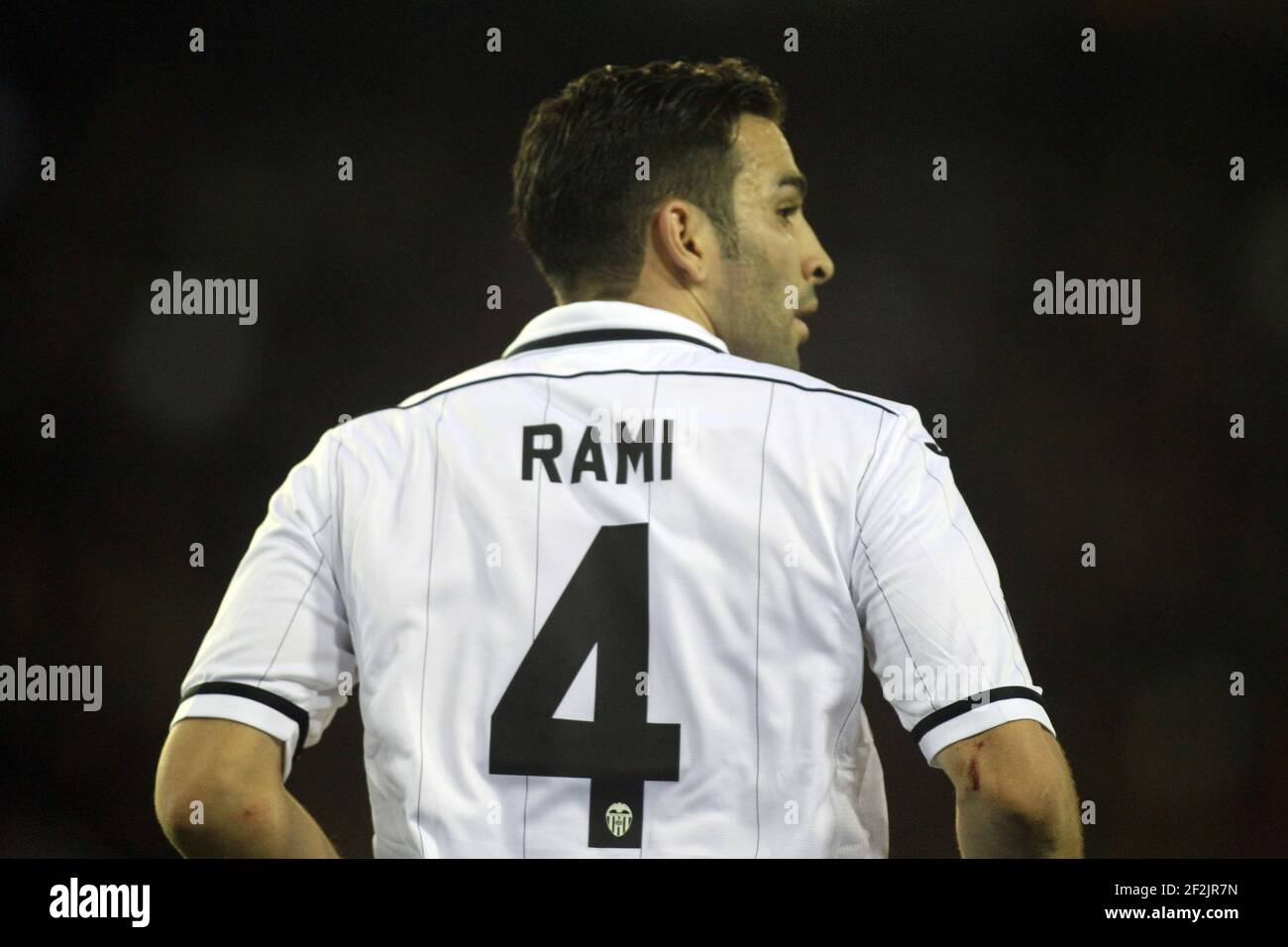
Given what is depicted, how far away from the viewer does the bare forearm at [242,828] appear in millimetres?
1252

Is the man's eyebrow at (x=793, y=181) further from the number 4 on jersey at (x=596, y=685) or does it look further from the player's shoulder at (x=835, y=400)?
the number 4 on jersey at (x=596, y=685)

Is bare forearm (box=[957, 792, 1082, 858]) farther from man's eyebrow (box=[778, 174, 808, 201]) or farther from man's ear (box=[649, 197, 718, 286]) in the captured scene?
man's eyebrow (box=[778, 174, 808, 201])

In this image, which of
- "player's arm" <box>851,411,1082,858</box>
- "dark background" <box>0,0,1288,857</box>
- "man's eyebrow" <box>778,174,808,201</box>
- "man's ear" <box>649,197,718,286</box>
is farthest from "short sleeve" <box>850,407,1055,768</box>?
"dark background" <box>0,0,1288,857</box>

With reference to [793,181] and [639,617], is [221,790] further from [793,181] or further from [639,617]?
[793,181]

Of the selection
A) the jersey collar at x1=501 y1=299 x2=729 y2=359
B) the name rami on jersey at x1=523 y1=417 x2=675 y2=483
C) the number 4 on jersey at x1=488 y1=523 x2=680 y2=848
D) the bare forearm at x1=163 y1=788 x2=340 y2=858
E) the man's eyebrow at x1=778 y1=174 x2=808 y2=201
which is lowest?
the bare forearm at x1=163 y1=788 x2=340 y2=858

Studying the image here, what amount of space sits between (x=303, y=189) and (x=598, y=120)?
30.1 inches

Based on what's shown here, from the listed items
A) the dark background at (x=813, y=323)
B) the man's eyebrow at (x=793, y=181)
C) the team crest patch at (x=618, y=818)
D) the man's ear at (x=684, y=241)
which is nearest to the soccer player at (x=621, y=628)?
the team crest patch at (x=618, y=818)

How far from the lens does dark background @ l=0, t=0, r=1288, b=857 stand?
205 cm

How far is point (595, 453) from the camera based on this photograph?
1263 mm

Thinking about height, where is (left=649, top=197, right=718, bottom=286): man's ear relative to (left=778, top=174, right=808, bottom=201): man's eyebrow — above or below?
below

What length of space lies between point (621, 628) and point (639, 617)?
0.02 meters

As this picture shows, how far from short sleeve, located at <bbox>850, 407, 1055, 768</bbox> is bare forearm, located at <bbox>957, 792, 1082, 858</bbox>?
68 mm

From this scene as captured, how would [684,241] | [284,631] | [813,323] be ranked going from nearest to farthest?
[284,631], [684,241], [813,323]

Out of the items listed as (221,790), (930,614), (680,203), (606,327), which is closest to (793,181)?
(680,203)
